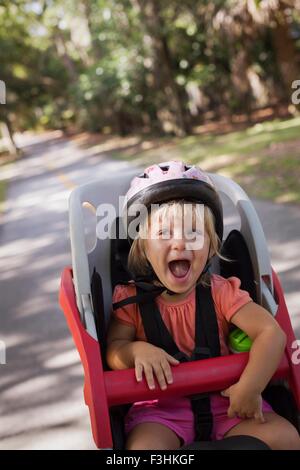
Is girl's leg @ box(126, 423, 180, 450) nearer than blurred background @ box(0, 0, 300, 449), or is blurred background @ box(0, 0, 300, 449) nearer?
girl's leg @ box(126, 423, 180, 450)

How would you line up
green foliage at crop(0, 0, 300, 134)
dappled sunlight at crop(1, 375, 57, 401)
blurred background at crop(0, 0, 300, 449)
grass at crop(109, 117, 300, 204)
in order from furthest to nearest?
green foliage at crop(0, 0, 300, 134), grass at crop(109, 117, 300, 204), blurred background at crop(0, 0, 300, 449), dappled sunlight at crop(1, 375, 57, 401)

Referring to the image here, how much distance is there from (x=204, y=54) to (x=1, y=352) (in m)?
17.7

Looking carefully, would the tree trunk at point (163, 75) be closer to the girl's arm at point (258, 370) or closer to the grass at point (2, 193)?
the grass at point (2, 193)

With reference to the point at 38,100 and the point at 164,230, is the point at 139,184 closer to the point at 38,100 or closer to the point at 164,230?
the point at 164,230

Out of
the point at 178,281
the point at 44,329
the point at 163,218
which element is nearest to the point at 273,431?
the point at 178,281

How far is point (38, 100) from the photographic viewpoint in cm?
4294

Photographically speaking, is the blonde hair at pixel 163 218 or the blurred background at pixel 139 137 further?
the blurred background at pixel 139 137

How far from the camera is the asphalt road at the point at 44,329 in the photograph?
323 centimetres

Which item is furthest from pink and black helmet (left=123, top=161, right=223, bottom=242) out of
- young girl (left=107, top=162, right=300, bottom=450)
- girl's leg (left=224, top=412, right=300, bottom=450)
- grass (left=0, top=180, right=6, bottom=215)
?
grass (left=0, top=180, right=6, bottom=215)

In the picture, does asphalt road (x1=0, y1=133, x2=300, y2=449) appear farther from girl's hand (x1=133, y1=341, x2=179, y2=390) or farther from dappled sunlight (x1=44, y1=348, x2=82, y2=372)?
girl's hand (x1=133, y1=341, x2=179, y2=390)

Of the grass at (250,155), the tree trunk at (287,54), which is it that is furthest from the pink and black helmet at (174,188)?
the tree trunk at (287,54)

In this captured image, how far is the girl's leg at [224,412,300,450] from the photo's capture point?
190 centimetres

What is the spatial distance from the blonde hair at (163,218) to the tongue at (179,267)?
0.44 feet
